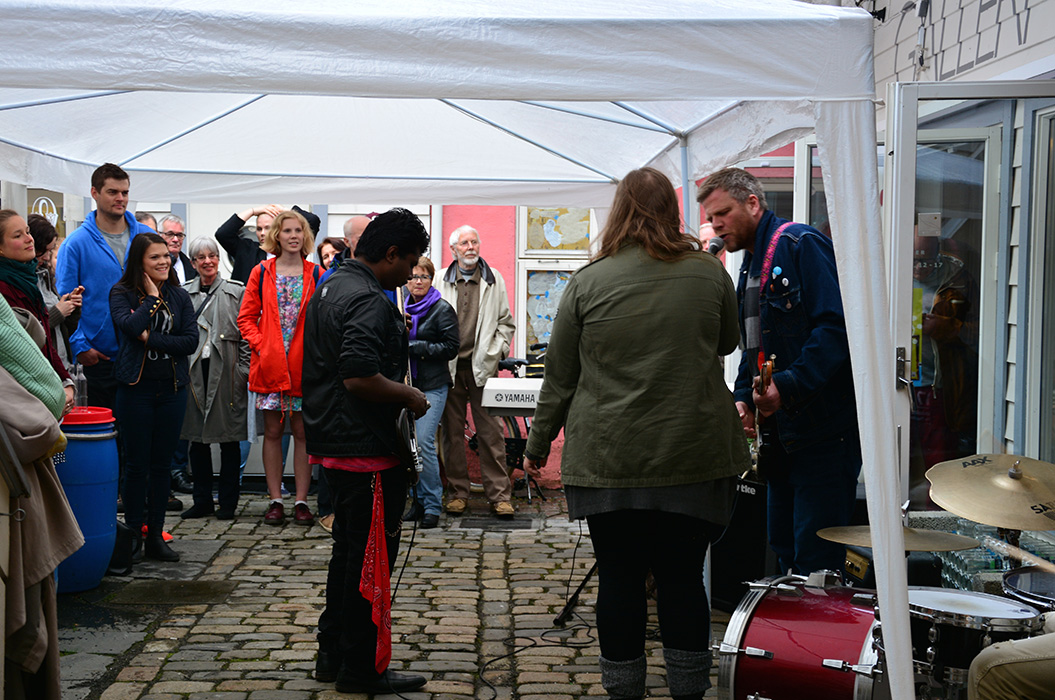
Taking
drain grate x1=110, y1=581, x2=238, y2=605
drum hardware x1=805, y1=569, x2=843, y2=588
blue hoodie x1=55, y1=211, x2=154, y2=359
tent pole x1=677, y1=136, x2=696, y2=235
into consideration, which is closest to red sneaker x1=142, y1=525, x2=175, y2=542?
drain grate x1=110, y1=581, x2=238, y2=605

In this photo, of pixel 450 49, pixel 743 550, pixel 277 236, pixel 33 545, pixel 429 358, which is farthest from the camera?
pixel 429 358

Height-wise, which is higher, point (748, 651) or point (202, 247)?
point (202, 247)

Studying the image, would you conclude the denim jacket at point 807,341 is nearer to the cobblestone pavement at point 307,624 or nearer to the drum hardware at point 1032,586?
the drum hardware at point 1032,586

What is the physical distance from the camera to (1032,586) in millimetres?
3314

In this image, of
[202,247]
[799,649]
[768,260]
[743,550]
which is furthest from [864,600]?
[202,247]

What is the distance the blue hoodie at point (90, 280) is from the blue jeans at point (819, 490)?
13.3ft

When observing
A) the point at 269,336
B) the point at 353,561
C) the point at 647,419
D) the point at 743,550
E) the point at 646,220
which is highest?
the point at 646,220

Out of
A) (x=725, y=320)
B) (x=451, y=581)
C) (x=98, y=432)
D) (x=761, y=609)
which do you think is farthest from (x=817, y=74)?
(x=98, y=432)

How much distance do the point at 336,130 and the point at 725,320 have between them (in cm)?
414

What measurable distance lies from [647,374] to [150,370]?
140 inches

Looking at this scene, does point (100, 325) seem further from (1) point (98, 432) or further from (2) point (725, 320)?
(2) point (725, 320)

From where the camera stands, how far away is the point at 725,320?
3.38m

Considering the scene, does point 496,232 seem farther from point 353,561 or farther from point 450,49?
point 450,49

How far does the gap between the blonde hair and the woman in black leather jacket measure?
75cm
